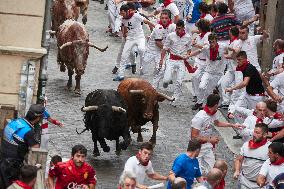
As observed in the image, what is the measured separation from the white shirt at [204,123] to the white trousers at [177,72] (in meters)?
5.85

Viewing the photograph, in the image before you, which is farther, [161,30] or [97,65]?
[97,65]

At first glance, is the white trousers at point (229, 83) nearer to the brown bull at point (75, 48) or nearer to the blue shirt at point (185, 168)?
the brown bull at point (75, 48)

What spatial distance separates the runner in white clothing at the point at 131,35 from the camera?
26.6 meters

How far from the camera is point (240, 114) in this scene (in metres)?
22.1

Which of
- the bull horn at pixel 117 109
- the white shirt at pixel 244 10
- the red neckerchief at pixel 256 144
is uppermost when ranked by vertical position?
the white shirt at pixel 244 10

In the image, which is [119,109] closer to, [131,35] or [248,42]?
[248,42]

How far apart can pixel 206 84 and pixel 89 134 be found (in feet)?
11.3

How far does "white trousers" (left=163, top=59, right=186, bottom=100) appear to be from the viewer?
2516cm

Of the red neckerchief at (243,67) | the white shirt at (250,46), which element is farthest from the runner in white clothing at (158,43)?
the red neckerchief at (243,67)

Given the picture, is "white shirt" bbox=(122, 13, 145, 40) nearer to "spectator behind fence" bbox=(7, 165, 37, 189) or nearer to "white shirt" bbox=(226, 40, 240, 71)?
"white shirt" bbox=(226, 40, 240, 71)

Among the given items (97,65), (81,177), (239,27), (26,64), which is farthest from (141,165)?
(97,65)

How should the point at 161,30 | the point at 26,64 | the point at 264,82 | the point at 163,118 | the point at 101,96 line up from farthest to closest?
the point at 161,30 < the point at 163,118 < the point at 264,82 < the point at 101,96 < the point at 26,64

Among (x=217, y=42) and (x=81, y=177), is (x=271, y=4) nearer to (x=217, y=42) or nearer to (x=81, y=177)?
(x=217, y=42)

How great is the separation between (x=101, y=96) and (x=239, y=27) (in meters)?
5.71
